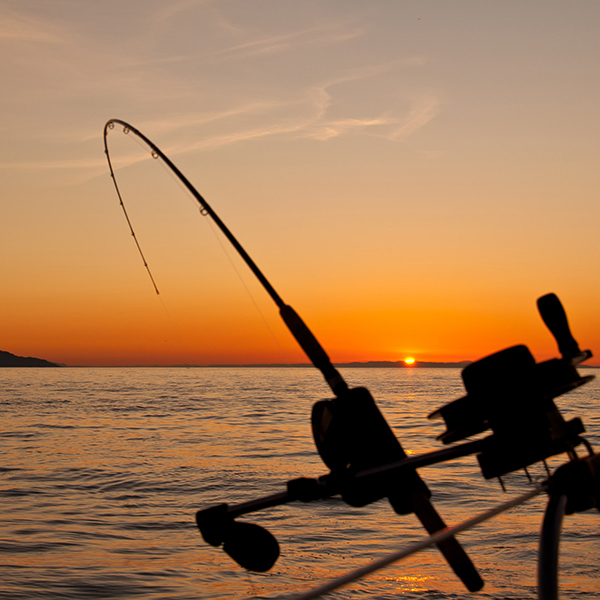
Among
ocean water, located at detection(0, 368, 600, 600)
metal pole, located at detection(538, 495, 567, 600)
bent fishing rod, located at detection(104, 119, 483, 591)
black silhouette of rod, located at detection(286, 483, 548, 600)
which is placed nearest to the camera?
black silhouette of rod, located at detection(286, 483, 548, 600)

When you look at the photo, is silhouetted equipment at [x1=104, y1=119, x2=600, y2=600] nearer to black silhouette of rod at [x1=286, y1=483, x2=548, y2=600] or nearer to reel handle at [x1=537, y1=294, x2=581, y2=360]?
reel handle at [x1=537, y1=294, x2=581, y2=360]

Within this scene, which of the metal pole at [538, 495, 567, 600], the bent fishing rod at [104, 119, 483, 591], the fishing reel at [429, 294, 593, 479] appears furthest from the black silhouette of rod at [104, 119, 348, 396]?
the metal pole at [538, 495, 567, 600]

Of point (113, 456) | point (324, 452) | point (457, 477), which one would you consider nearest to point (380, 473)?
point (324, 452)

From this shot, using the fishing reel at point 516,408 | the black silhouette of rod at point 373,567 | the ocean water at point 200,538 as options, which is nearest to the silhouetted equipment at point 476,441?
the fishing reel at point 516,408

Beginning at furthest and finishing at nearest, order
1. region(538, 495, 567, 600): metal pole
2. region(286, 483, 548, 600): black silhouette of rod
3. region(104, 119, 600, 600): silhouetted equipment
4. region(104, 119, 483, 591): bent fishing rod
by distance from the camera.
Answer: region(104, 119, 483, 591): bent fishing rod → region(104, 119, 600, 600): silhouetted equipment → region(538, 495, 567, 600): metal pole → region(286, 483, 548, 600): black silhouette of rod

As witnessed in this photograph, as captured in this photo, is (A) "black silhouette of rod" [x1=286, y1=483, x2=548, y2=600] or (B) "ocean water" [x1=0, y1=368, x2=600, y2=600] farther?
(B) "ocean water" [x1=0, y1=368, x2=600, y2=600]

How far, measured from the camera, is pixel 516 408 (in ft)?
6.83

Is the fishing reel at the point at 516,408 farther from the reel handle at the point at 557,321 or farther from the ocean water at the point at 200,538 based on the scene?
the ocean water at the point at 200,538

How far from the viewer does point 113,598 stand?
720 centimetres

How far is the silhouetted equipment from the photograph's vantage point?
201 cm

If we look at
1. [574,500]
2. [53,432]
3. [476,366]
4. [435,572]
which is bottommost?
[53,432]

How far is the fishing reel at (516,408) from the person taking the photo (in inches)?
80.9

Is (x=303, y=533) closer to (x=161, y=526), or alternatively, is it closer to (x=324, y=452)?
(x=161, y=526)

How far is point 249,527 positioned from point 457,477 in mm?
13991
